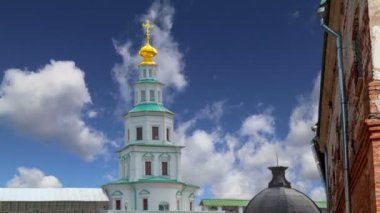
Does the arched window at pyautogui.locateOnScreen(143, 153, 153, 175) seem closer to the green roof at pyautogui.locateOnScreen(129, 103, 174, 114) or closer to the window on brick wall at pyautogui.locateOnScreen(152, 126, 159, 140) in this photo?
the window on brick wall at pyautogui.locateOnScreen(152, 126, 159, 140)

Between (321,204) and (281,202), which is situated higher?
(321,204)

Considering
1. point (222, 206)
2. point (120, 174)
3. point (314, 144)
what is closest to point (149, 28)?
point (120, 174)

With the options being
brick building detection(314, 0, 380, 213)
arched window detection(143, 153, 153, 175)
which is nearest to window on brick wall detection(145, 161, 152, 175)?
arched window detection(143, 153, 153, 175)

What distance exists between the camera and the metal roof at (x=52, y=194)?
254 ft

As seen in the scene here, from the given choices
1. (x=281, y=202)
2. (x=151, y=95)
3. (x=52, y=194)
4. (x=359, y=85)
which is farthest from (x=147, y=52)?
(x=359, y=85)

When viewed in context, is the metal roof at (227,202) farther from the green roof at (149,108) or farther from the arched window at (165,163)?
the green roof at (149,108)

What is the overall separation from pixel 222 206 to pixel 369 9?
78.6 metres

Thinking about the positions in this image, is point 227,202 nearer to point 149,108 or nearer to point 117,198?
point 117,198

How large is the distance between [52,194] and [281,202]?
145ft

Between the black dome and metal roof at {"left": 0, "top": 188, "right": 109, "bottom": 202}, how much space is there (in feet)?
133

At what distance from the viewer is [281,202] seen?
39.2 metres

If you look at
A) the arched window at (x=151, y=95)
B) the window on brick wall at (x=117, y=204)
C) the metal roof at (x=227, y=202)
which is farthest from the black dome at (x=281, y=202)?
the metal roof at (x=227, y=202)

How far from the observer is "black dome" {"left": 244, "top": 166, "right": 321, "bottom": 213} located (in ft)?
127

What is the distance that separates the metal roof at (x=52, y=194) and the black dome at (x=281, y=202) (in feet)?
133
